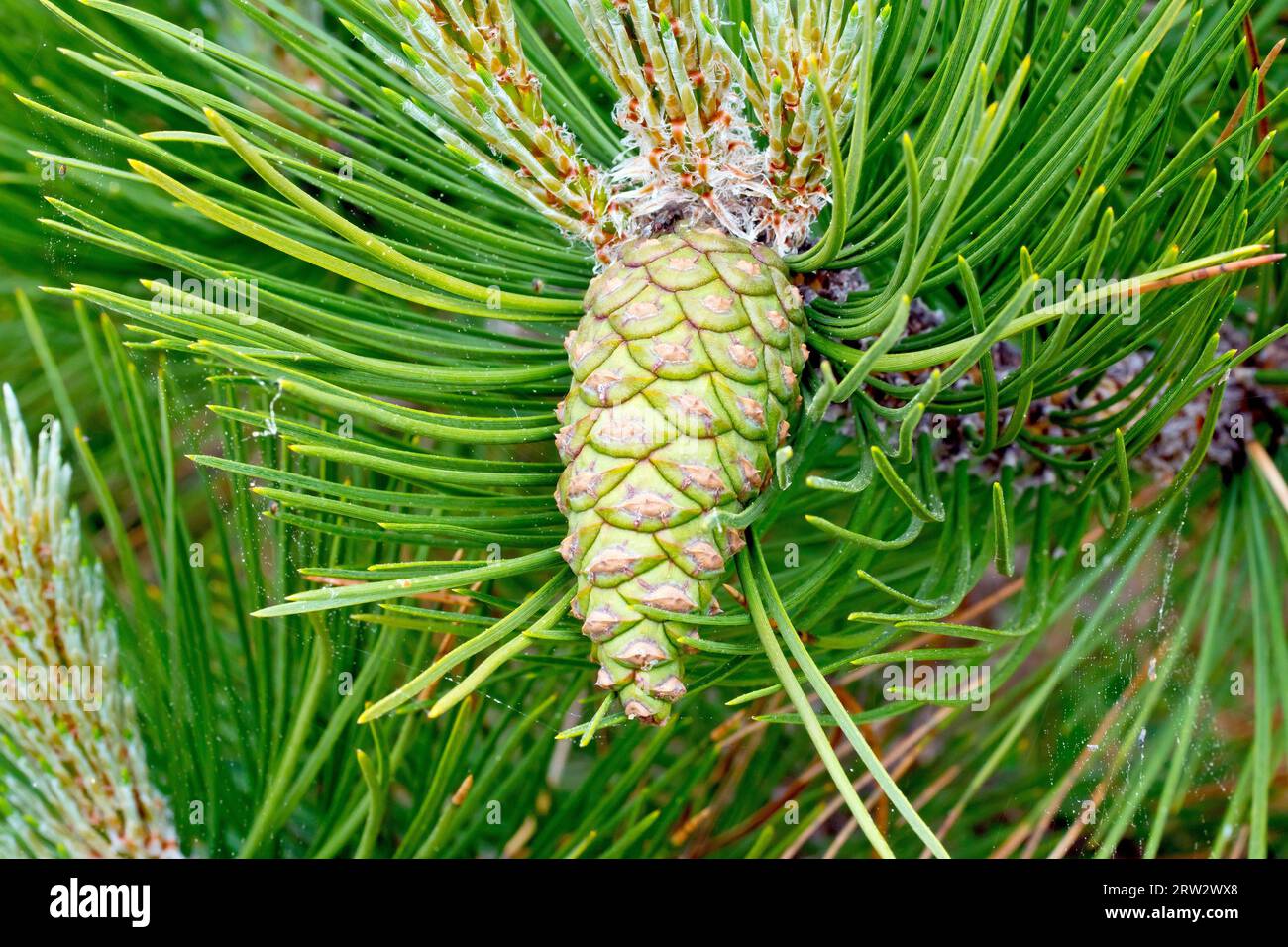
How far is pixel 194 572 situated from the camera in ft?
2.39

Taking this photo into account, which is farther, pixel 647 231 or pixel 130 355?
pixel 130 355

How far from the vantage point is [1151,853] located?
52 cm

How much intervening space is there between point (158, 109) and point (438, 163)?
0.32 metres

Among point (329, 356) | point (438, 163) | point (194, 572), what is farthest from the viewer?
point (194, 572)

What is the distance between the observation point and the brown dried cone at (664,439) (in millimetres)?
434

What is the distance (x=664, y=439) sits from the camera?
0.44 metres

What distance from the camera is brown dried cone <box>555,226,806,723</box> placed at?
43cm

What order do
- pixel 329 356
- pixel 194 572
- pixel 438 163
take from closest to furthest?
pixel 329 356, pixel 438 163, pixel 194 572

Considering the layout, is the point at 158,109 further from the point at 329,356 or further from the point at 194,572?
the point at 329,356
